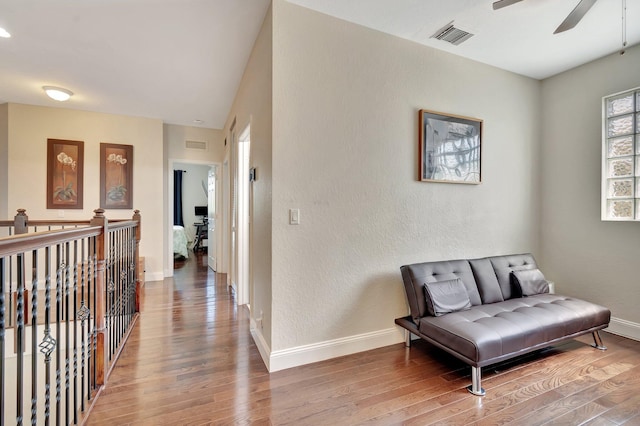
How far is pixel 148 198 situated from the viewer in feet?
16.5

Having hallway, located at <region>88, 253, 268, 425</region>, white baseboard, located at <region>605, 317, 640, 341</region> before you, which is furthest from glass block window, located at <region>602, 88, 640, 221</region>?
hallway, located at <region>88, 253, 268, 425</region>

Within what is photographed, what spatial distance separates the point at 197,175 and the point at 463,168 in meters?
8.48

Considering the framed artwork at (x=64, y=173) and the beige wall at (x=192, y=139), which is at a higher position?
the beige wall at (x=192, y=139)

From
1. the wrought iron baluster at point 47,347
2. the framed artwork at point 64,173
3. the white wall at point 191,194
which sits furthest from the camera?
the white wall at point 191,194

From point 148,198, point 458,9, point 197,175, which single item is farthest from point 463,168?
point 197,175

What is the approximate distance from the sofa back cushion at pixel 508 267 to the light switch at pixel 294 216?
210 cm

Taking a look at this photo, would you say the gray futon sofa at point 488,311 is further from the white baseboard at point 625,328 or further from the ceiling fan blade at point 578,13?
the ceiling fan blade at point 578,13

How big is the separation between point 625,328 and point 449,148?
8.07 ft

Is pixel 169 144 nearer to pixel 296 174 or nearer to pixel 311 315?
pixel 296 174

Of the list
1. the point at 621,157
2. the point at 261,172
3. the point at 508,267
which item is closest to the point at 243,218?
the point at 261,172

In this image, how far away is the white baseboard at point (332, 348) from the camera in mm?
2244

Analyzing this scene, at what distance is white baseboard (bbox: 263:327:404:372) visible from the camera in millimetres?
2244

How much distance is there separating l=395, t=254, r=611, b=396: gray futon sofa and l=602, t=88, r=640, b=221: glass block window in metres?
1.06

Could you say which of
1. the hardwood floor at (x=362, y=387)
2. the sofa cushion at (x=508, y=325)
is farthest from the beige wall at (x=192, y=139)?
the sofa cushion at (x=508, y=325)
